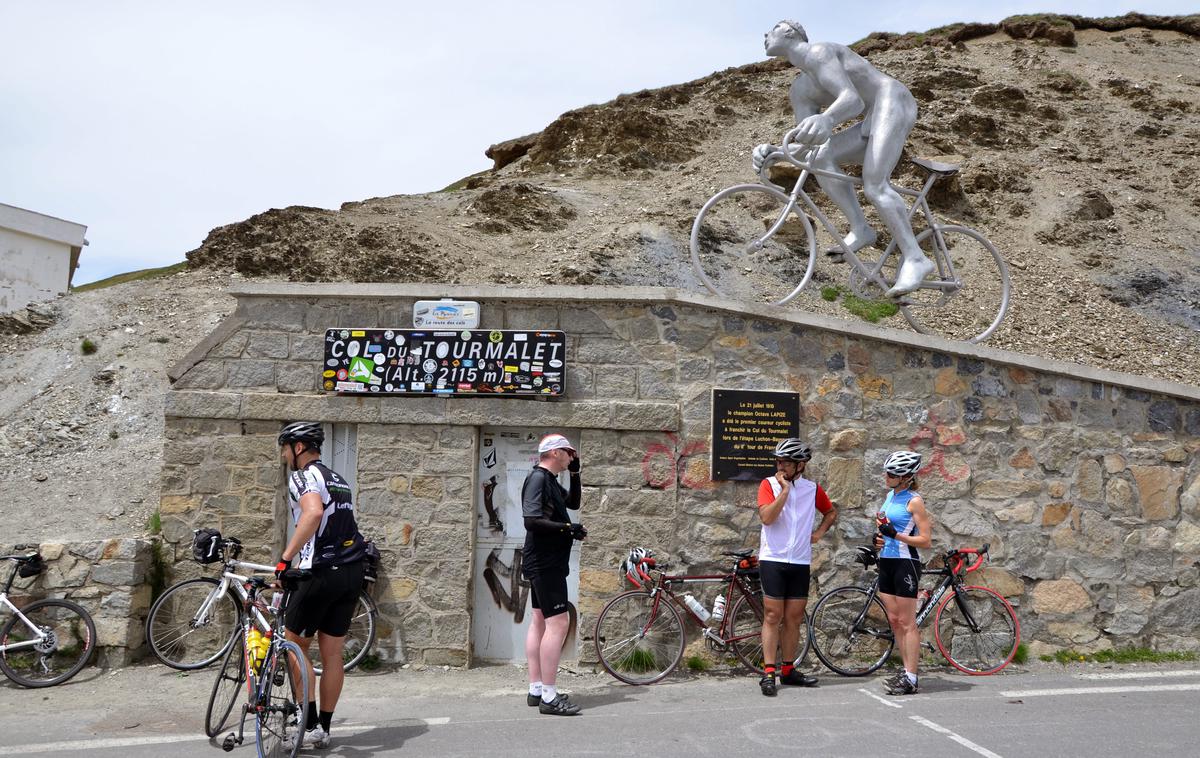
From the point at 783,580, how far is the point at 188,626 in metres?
4.74

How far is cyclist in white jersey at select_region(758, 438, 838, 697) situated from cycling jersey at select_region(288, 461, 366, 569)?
2.86 metres

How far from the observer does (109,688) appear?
6664 millimetres

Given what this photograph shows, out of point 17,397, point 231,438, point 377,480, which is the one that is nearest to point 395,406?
point 377,480

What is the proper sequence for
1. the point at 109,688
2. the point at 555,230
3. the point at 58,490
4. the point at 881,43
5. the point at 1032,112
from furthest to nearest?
the point at 881,43, the point at 1032,112, the point at 555,230, the point at 58,490, the point at 109,688

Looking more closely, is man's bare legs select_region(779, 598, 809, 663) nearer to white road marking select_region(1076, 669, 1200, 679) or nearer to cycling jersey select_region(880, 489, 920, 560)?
cycling jersey select_region(880, 489, 920, 560)

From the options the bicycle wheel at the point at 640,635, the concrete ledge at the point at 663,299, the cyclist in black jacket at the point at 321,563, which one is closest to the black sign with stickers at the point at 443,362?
the concrete ledge at the point at 663,299

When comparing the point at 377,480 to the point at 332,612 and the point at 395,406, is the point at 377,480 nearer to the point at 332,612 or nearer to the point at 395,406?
the point at 395,406

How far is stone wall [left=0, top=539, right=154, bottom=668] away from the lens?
7035mm

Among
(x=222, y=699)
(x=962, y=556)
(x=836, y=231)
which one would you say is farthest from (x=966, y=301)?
(x=222, y=699)

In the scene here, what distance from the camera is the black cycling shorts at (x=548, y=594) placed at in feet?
19.0

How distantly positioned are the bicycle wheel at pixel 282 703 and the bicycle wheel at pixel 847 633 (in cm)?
399

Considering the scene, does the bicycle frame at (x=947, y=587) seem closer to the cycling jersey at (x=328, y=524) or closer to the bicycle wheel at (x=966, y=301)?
the cycling jersey at (x=328, y=524)

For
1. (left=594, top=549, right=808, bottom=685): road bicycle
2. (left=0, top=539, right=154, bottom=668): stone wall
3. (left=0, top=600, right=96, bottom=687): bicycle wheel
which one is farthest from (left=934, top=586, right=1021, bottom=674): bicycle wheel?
(left=0, top=600, right=96, bottom=687): bicycle wheel

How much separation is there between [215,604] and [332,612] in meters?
2.58
